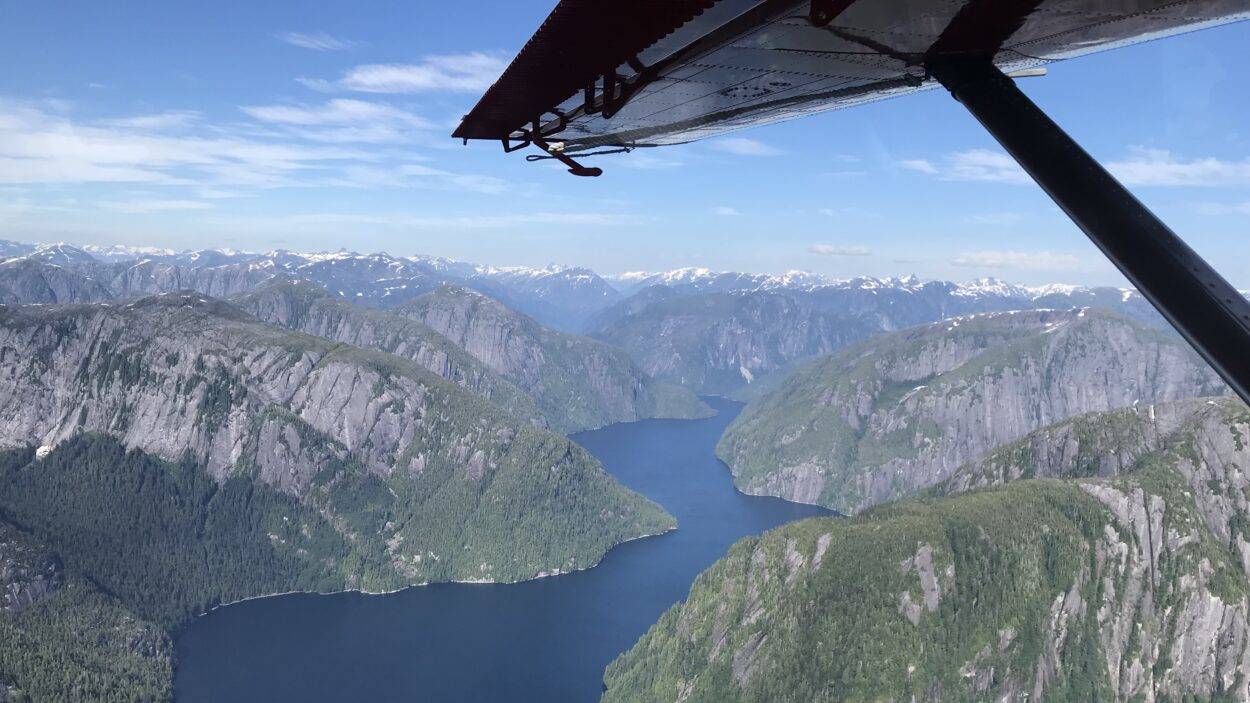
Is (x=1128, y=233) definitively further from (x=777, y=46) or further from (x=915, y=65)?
(x=777, y=46)

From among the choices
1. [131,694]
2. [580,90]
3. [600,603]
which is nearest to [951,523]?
[600,603]

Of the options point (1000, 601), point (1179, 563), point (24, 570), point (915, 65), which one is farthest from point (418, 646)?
point (915, 65)

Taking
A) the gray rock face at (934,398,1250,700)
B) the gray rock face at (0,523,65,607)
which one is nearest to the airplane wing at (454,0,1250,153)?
the gray rock face at (934,398,1250,700)

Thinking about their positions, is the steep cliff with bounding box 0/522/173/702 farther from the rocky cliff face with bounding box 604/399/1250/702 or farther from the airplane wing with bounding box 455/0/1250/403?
the airplane wing with bounding box 455/0/1250/403

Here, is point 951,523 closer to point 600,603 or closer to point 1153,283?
point 600,603

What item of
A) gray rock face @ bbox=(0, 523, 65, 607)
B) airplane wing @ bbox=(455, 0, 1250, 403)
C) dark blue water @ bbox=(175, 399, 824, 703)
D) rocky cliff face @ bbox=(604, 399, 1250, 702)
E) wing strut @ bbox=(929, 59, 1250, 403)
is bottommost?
dark blue water @ bbox=(175, 399, 824, 703)
